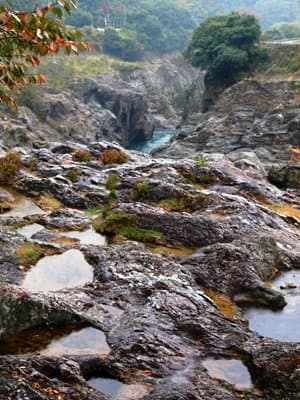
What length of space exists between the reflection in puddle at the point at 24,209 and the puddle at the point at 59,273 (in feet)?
17.9

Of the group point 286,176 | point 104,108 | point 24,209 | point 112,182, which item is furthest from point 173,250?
point 104,108

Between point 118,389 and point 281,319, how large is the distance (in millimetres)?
6123

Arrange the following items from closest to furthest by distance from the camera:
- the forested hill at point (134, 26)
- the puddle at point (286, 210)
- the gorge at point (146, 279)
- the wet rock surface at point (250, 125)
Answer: the gorge at point (146, 279) < the puddle at point (286, 210) < the wet rock surface at point (250, 125) < the forested hill at point (134, 26)

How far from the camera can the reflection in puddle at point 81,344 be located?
10891 millimetres

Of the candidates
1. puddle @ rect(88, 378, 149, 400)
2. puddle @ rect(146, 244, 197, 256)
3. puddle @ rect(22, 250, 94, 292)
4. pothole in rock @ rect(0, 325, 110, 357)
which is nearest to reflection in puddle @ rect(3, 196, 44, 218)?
puddle @ rect(22, 250, 94, 292)

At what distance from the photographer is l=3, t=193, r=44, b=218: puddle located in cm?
2130

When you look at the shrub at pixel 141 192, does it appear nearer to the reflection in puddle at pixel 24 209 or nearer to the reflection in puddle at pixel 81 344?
the reflection in puddle at pixel 24 209

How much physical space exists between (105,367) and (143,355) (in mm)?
936

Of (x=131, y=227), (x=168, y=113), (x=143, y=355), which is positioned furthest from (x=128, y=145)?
(x=143, y=355)

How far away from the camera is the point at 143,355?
35.9 feet

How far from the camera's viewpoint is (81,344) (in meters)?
11.3

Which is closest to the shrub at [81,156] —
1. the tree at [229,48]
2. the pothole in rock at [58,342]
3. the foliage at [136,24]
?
the pothole in rock at [58,342]

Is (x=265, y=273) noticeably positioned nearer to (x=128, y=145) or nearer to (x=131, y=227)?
(x=131, y=227)

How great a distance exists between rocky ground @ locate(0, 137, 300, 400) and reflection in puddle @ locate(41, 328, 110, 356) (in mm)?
159
